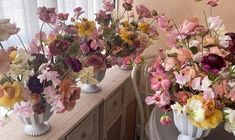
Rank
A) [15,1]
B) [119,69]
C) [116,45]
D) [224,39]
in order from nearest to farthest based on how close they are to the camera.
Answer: [224,39] < [15,1] < [116,45] < [119,69]

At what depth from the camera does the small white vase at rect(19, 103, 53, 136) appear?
1.03 m

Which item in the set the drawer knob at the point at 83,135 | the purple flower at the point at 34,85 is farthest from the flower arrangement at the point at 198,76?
the drawer knob at the point at 83,135

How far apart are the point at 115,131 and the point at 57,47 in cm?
92

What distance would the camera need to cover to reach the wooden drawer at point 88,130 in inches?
47.4

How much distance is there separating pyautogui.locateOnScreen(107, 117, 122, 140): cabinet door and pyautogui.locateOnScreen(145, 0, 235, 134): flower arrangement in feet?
2.62

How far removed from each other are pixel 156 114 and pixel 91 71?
370 millimetres

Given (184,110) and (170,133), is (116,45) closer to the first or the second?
(170,133)

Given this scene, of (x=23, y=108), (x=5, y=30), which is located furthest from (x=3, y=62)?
(x=23, y=108)

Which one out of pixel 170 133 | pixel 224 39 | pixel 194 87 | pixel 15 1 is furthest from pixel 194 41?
pixel 15 1

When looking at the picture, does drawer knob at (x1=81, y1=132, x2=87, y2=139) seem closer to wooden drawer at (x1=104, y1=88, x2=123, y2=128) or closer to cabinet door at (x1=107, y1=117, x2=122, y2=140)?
wooden drawer at (x1=104, y1=88, x2=123, y2=128)

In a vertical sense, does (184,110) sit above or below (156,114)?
above

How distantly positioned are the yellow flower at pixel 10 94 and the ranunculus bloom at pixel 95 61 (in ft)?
1.14

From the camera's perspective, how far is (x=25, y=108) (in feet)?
3.07

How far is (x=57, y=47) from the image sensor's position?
972 mm
